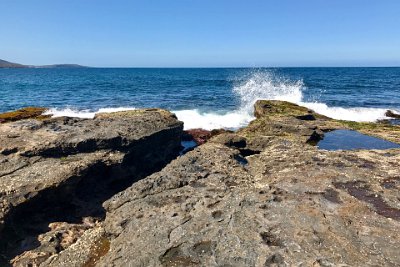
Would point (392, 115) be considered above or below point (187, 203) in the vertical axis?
below

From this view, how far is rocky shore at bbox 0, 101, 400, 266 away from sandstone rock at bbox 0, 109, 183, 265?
41 mm

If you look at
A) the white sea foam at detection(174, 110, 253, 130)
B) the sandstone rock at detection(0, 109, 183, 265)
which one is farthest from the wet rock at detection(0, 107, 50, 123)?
the sandstone rock at detection(0, 109, 183, 265)

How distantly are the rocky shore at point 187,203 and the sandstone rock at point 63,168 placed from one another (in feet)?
0.14

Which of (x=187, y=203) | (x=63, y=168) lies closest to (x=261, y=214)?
(x=187, y=203)

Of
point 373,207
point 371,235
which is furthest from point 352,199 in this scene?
point 371,235

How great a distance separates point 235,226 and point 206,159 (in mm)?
4254

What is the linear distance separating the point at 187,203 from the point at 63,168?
17.6 feet

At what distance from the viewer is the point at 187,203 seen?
922cm

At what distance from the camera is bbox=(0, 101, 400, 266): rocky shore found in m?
7.30

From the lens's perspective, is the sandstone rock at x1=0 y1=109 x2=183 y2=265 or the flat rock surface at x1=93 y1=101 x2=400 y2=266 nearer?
the flat rock surface at x1=93 y1=101 x2=400 y2=266

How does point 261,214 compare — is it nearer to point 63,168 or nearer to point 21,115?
point 63,168

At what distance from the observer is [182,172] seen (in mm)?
10992

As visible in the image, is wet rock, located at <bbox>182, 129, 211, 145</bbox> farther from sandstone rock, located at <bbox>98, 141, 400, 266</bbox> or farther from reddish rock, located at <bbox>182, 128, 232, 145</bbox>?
sandstone rock, located at <bbox>98, 141, 400, 266</bbox>

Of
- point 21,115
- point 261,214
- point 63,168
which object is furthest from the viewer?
point 21,115
